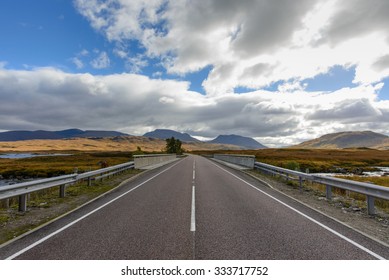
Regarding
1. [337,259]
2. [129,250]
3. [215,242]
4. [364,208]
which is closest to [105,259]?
[129,250]

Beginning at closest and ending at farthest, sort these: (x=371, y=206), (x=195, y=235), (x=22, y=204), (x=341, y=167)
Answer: (x=195, y=235) → (x=371, y=206) → (x=22, y=204) → (x=341, y=167)

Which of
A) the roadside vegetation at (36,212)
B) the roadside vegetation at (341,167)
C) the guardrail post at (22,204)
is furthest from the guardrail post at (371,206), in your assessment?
the guardrail post at (22,204)

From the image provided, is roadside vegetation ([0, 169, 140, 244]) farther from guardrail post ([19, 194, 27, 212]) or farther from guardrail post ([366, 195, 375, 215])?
guardrail post ([366, 195, 375, 215])

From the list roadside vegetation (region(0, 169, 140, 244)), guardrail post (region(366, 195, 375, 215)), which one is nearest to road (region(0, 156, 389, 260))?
roadside vegetation (region(0, 169, 140, 244))

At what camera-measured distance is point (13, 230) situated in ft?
23.3

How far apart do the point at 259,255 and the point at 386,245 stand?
3150 millimetres

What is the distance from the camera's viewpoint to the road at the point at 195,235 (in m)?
5.20

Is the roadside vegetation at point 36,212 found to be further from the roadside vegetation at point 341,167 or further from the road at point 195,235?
the roadside vegetation at point 341,167

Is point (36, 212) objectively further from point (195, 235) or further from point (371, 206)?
point (371, 206)

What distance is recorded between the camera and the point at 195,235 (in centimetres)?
625

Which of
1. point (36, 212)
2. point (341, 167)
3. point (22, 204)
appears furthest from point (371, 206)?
point (341, 167)

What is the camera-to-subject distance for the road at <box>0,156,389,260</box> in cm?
520

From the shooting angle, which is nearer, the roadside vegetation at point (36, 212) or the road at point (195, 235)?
the road at point (195, 235)
